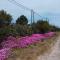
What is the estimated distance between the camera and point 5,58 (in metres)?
15.5

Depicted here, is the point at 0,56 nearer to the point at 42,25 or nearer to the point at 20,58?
the point at 20,58

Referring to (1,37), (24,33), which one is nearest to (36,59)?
(1,37)

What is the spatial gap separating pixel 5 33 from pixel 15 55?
15.5m

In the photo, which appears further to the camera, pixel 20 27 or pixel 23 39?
pixel 20 27

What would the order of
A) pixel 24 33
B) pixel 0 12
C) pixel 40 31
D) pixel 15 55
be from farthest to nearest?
pixel 0 12 → pixel 40 31 → pixel 24 33 → pixel 15 55

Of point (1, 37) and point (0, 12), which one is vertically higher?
point (0, 12)

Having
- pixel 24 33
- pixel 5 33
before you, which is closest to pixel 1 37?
pixel 5 33

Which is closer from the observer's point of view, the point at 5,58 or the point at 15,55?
the point at 5,58

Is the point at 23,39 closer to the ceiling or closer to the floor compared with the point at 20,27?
closer to the floor

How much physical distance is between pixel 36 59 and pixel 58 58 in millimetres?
2001

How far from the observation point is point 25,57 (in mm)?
15914

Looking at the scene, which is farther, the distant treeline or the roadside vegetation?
the distant treeline

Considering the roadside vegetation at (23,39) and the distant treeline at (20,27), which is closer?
the roadside vegetation at (23,39)

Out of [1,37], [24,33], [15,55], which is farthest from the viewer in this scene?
[24,33]
